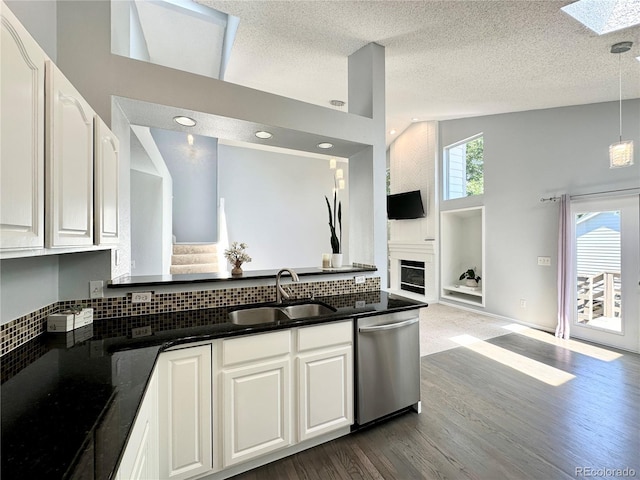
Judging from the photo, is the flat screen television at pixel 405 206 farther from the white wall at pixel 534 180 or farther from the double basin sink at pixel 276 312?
the double basin sink at pixel 276 312

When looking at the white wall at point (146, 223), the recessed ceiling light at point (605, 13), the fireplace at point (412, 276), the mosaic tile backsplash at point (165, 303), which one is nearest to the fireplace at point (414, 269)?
the fireplace at point (412, 276)

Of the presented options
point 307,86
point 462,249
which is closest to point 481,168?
point 462,249

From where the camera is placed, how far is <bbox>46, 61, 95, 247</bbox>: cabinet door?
103cm

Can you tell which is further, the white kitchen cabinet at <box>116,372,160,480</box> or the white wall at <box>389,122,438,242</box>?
the white wall at <box>389,122,438,242</box>

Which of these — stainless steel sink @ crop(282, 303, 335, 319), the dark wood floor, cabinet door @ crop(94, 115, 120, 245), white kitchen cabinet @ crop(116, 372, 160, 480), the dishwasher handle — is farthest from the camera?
stainless steel sink @ crop(282, 303, 335, 319)

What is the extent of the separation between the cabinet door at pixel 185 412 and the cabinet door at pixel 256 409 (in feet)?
0.35

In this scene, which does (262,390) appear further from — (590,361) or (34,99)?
(590,361)

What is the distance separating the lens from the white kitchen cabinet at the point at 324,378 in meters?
1.89

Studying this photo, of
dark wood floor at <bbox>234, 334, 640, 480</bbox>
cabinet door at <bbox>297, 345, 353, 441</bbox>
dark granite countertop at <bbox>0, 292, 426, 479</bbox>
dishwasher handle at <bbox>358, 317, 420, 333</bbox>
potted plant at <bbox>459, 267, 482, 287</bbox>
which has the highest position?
dark granite countertop at <bbox>0, 292, 426, 479</bbox>

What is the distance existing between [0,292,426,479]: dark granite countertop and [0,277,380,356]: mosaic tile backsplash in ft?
0.18

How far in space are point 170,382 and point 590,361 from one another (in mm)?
4288

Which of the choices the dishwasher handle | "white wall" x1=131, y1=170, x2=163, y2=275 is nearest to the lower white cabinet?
the dishwasher handle

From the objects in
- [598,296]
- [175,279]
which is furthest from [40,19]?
[598,296]

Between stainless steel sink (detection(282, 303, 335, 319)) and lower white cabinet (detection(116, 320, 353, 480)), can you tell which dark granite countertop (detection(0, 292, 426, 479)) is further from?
stainless steel sink (detection(282, 303, 335, 319))
